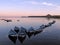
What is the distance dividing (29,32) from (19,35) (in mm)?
4106

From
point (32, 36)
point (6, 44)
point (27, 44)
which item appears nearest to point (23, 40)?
point (27, 44)

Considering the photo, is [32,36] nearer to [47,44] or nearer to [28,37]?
[28,37]

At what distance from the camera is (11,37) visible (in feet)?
65.3

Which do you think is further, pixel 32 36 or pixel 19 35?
pixel 32 36

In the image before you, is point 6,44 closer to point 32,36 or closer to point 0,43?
point 0,43

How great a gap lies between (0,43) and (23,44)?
280cm

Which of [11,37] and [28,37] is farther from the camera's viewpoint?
[28,37]

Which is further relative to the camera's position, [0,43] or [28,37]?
[28,37]

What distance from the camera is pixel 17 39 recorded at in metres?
19.6

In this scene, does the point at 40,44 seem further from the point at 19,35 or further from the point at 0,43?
the point at 0,43

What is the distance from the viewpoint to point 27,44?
19484 millimetres

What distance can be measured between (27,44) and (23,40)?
767 mm

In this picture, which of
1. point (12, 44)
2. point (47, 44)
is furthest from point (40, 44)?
point (12, 44)

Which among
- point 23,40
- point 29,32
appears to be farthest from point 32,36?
point 23,40
